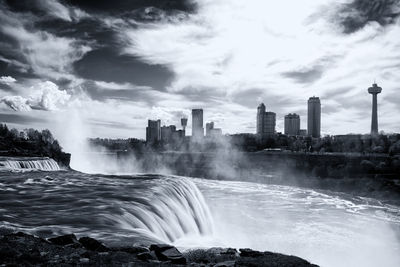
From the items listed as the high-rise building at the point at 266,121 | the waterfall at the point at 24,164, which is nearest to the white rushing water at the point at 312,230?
the waterfall at the point at 24,164

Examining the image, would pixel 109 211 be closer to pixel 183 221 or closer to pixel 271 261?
pixel 183 221

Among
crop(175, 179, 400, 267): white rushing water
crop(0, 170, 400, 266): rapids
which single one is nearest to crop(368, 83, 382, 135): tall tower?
crop(175, 179, 400, 267): white rushing water

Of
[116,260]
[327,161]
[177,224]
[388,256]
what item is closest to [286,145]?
[327,161]

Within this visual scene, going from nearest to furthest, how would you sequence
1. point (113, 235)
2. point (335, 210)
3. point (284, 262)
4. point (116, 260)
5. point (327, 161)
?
1. point (116, 260)
2. point (284, 262)
3. point (113, 235)
4. point (335, 210)
5. point (327, 161)

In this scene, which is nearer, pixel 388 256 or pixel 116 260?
pixel 116 260

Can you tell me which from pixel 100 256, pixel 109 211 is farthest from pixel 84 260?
pixel 109 211

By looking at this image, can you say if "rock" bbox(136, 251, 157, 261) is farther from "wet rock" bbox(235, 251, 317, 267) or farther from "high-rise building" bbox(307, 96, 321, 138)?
"high-rise building" bbox(307, 96, 321, 138)

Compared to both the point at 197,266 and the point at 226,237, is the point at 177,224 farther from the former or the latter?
the point at 197,266
